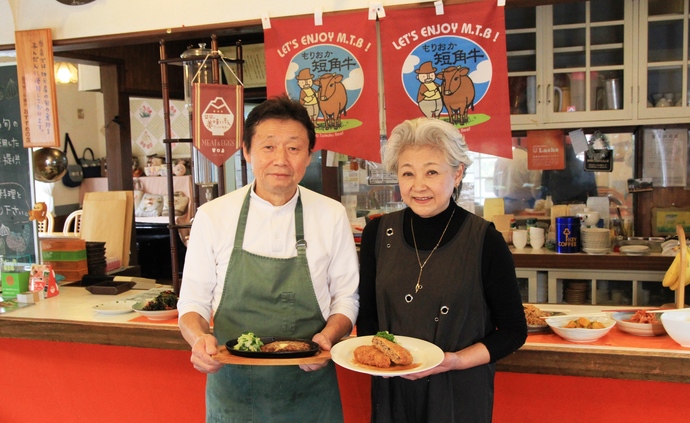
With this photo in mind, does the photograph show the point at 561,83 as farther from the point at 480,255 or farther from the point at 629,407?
the point at 480,255

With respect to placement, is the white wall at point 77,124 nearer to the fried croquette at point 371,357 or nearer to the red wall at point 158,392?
the red wall at point 158,392

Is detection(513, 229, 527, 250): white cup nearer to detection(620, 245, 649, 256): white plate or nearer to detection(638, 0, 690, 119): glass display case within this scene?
detection(620, 245, 649, 256): white plate

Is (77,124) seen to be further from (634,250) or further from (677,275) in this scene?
(677,275)

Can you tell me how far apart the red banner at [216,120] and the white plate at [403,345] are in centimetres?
137

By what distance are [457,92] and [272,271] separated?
1.51 m

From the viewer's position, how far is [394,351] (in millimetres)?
1706

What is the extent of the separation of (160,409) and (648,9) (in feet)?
15.3

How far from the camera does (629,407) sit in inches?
94.0

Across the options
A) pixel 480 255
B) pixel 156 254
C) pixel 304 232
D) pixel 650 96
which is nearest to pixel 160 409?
pixel 304 232

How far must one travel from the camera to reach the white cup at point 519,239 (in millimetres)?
4977

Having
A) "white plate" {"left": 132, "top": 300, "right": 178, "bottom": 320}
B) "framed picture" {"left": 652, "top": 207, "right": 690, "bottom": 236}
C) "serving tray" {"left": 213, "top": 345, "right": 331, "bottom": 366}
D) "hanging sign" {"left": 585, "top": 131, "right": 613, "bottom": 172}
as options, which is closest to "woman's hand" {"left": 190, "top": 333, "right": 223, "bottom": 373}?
"serving tray" {"left": 213, "top": 345, "right": 331, "bottom": 366}

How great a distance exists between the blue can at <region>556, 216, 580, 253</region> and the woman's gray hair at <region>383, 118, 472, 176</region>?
3.23m

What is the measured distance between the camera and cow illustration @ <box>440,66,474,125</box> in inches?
119

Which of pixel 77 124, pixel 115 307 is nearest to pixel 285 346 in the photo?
pixel 115 307
